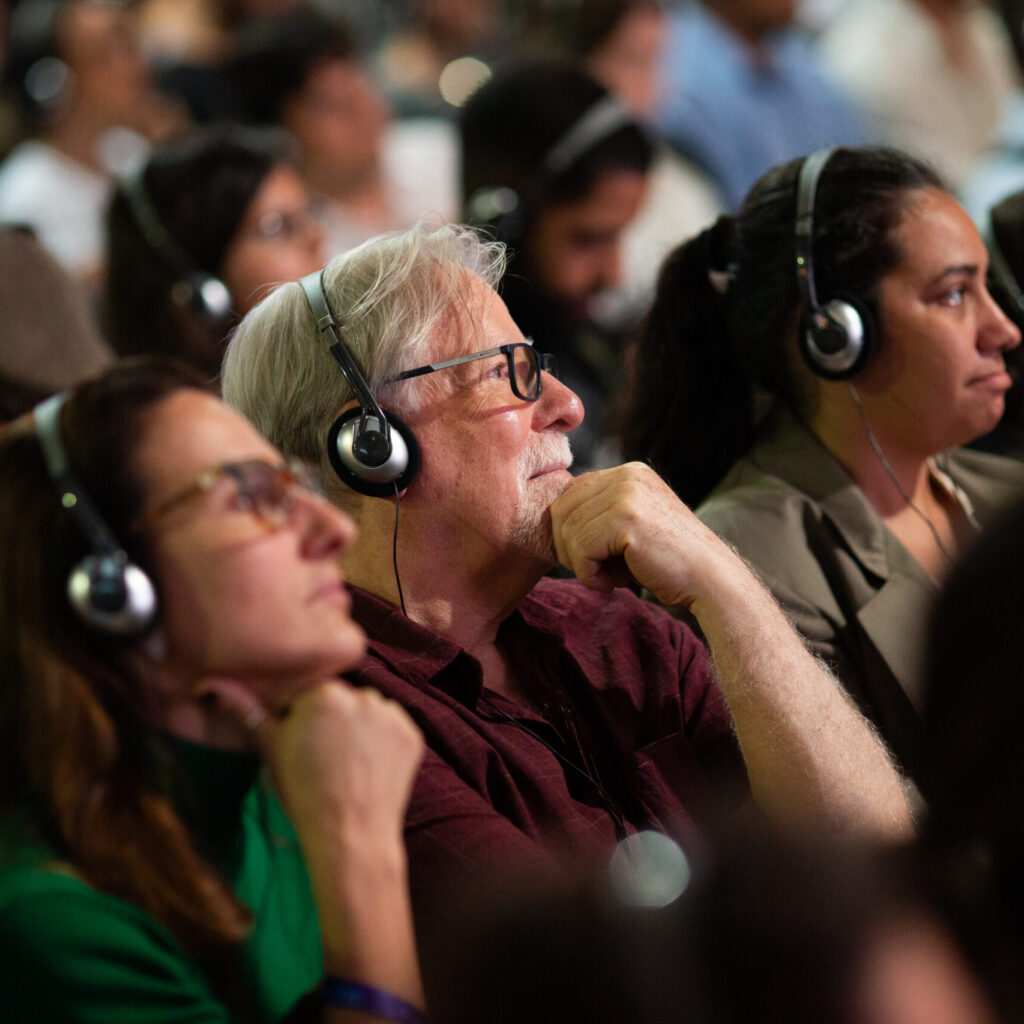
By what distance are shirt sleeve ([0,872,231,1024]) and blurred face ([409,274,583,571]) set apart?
607 millimetres

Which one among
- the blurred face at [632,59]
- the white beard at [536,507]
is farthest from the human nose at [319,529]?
the blurred face at [632,59]

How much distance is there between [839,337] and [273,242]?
1.31m

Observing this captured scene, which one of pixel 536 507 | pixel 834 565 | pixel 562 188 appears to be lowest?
pixel 834 565

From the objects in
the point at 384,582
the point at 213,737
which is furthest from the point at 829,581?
the point at 213,737

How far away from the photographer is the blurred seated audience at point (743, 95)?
3.86m

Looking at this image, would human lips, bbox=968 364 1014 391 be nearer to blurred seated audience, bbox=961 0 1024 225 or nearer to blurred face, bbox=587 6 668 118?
blurred seated audience, bbox=961 0 1024 225

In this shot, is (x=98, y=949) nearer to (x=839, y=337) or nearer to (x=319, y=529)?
(x=319, y=529)

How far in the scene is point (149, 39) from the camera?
4664 mm

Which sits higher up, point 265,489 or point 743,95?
point 265,489

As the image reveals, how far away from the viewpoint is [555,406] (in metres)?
1.54

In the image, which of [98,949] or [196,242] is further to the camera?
[196,242]

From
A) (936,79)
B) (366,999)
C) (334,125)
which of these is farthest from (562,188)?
(366,999)

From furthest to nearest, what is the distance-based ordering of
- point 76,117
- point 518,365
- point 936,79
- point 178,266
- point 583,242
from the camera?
point 936,79
point 76,117
point 583,242
point 178,266
point 518,365

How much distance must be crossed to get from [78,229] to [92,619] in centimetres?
277
